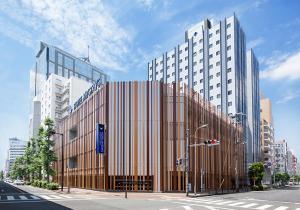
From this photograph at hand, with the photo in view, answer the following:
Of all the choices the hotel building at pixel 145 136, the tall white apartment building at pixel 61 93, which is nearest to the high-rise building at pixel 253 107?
the tall white apartment building at pixel 61 93

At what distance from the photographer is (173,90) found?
56.0 metres

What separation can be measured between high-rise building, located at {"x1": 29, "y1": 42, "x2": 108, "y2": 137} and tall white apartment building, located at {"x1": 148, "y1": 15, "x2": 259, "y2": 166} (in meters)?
51.2

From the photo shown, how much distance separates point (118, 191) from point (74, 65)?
114520mm

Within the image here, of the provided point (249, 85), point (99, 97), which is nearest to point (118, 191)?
point (99, 97)

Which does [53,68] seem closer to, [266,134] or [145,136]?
[266,134]

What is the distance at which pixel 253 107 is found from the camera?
118m

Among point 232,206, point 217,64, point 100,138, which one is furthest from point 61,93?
point 232,206

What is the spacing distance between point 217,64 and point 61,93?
50719 mm

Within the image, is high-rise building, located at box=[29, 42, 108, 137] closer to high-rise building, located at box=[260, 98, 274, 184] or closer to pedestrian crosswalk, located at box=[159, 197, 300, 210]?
high-rise building, located at box=[260, 98, 274, 184]

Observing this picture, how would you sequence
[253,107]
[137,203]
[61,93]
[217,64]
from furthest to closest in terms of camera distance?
[61,93] → [253,107] → [217,64] → [137,203]

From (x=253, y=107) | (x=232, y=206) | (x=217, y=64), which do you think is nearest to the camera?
(x=232, y=206)

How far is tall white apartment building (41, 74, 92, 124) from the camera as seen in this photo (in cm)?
12081

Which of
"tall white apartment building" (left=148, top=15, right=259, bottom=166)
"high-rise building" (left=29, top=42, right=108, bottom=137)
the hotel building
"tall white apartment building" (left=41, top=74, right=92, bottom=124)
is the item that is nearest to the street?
the hotel building

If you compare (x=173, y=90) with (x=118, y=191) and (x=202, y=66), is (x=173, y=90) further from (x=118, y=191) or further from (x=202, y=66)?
(x=202, y=66)
